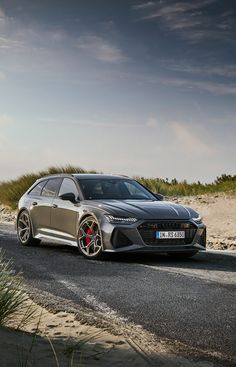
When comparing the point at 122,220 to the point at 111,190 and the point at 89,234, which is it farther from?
the point at 111,190

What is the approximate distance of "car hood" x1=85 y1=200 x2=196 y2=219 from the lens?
12.6 m

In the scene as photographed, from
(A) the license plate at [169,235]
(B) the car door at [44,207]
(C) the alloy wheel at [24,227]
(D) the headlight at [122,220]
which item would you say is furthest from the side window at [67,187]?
(A) the license plate at [169,235]

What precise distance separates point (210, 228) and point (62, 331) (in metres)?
15.3

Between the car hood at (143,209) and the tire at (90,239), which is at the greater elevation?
the car hood at (143,209)

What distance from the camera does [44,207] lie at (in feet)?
48.0

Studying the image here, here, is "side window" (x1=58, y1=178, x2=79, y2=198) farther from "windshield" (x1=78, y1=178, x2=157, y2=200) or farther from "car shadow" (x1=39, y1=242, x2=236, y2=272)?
"car shadow" (x1=39, y1=242, x2=236, y2=272)

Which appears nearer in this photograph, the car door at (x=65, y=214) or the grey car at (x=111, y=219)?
the grey car at (x=111, y=219)

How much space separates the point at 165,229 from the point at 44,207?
3.06m

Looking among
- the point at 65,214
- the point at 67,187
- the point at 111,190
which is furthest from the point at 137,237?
the point at 67,187

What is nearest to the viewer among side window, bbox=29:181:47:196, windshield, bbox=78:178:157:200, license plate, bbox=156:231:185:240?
license plate, bbox=156:231:185:240

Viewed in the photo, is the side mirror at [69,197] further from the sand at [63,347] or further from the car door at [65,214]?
the sand at [63,347]

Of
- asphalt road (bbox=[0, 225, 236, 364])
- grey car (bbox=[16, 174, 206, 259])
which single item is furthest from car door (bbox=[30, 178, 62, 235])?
asphalt road (bbox=[0, 225, 236, 364])

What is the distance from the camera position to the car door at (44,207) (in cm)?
1446

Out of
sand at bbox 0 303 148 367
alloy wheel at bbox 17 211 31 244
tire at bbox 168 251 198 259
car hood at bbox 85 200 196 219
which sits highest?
car hood at bbox 85 200 196 219
